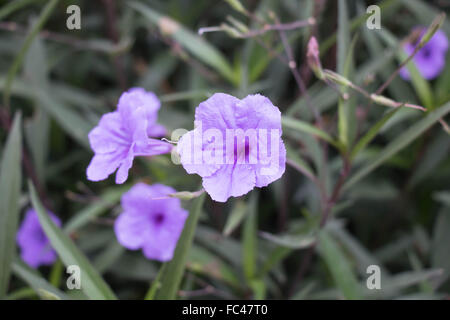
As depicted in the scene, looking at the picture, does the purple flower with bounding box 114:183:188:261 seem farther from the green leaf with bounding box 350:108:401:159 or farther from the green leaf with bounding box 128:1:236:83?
the green leaf with bounding box 350:108:401:159

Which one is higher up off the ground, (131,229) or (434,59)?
(434,59)

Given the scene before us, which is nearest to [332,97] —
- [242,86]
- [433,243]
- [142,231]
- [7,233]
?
[242,86]

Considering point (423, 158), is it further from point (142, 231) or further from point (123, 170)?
point (123, 170)

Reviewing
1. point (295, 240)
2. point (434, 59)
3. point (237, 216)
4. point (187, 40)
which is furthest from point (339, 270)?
point (434, 59)

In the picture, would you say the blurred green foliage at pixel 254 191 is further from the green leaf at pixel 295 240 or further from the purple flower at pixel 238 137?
the purple flower at pixel 238 137

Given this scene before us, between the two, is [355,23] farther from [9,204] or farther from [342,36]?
[9,204]

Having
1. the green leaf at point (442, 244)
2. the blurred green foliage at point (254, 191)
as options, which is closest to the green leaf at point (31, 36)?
the blurred green foliage at point (254, 191)
